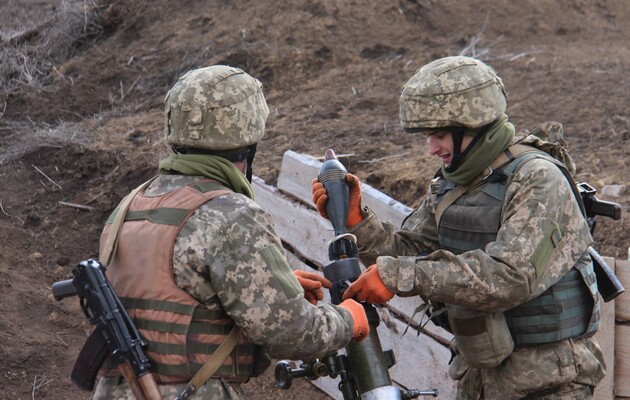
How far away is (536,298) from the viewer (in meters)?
4.02

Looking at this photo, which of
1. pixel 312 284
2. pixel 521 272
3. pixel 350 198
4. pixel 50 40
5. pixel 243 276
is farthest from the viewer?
pixel 50 40

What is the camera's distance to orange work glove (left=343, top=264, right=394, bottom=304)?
396cm

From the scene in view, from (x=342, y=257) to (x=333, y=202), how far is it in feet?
0.97

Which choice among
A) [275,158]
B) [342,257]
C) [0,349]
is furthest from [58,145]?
[342,257]

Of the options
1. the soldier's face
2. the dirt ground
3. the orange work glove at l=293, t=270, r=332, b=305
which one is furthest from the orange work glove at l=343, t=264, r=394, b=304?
the dirt ground

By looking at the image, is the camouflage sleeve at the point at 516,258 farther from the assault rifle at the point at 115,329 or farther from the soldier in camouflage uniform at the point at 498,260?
A: the assault rifle at the point at 115,329

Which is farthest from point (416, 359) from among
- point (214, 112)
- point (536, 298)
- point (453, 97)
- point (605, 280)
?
point (214, 112)

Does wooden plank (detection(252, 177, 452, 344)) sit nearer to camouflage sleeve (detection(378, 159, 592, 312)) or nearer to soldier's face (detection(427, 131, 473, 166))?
soldier's face (detection(427, 131, 473, 166))

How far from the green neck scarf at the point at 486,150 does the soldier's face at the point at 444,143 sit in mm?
53

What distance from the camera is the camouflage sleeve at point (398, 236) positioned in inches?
179

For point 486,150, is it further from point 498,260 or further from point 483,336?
point 483,336

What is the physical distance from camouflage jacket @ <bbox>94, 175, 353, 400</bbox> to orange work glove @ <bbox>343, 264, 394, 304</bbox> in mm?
469

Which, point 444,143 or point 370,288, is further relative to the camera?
point 444,143

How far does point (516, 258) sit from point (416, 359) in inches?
73.9
